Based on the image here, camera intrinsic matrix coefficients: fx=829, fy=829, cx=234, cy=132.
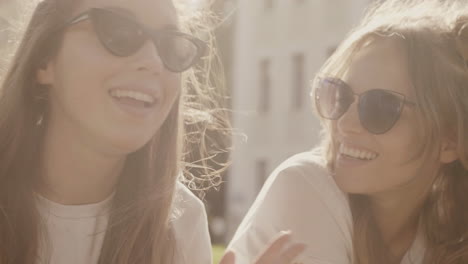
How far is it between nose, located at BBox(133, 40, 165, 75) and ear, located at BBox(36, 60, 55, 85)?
0.33m

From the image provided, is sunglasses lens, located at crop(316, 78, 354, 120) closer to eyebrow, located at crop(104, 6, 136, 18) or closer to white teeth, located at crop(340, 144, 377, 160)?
white teeth, located at crop(340, 144, 377, 160)

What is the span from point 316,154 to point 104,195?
43.3 inches

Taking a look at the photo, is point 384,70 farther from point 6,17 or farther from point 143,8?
point 6,17

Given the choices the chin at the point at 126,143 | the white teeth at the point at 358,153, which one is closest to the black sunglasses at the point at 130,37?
the chin at the point at 126,143

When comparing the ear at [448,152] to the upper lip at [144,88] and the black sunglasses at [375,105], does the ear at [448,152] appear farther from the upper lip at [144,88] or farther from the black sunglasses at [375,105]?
the upper lip at [144,88]

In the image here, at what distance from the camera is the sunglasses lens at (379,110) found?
10.7ft

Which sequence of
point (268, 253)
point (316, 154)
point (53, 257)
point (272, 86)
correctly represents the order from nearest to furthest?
point (268, 253) < point (53, 257) < point (316, 154) < point (272, 86)

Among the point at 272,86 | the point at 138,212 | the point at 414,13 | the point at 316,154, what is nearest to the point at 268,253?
the point at 138,212

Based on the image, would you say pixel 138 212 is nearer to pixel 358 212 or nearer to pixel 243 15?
pixel 358 212

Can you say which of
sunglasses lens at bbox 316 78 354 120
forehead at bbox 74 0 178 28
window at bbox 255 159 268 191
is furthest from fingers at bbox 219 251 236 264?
window at bbox 255 159 268 191

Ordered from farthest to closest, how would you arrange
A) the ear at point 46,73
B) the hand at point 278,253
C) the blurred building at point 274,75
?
1. the blurred building at point 274,75
2. the ear at point 46,73
3. the hand at point 278,253

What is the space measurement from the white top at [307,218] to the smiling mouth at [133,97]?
860mm

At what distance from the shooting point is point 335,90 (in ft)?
11.1

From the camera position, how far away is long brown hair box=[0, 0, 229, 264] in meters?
2.83
